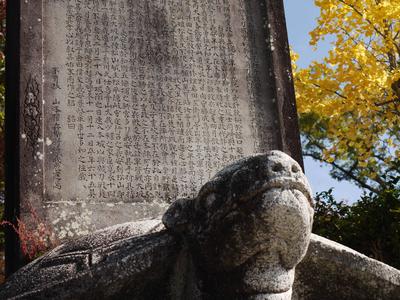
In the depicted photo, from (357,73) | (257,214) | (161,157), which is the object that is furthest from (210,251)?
(357,73)

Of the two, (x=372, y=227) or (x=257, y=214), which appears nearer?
(x=257, y=214)

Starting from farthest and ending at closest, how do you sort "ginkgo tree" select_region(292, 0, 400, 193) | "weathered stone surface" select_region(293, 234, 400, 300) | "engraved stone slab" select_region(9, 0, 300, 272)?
"ginkgo tree" select_region(292, 0, 400, 193) < "engraved stone slab" select_region(9, 0, 300, 272) < "weathered stone surface" select_region(293, 234, 400, 300)

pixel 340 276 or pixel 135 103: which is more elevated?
pixel 135 103

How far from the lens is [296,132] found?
4676 millimetres

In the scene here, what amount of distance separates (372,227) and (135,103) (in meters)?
2.02

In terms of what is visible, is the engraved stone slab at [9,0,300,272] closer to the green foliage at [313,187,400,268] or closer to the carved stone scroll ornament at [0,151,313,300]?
the green foliage at [313,187,400,268]

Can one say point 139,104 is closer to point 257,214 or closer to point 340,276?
point 340,276

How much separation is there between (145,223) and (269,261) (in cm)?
70

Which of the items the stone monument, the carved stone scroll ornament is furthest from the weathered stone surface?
the carved stone scroll ornament

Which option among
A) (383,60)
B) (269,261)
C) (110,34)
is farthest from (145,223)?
(383,60)

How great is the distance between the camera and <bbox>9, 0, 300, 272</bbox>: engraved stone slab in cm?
378

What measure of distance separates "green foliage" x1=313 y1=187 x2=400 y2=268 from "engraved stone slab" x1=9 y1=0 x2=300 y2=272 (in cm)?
63

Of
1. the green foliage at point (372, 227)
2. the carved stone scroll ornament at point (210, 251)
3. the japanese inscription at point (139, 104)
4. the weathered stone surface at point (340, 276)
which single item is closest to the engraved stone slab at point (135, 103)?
the japanese inscription at point (139, 104)

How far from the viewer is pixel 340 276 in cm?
237
